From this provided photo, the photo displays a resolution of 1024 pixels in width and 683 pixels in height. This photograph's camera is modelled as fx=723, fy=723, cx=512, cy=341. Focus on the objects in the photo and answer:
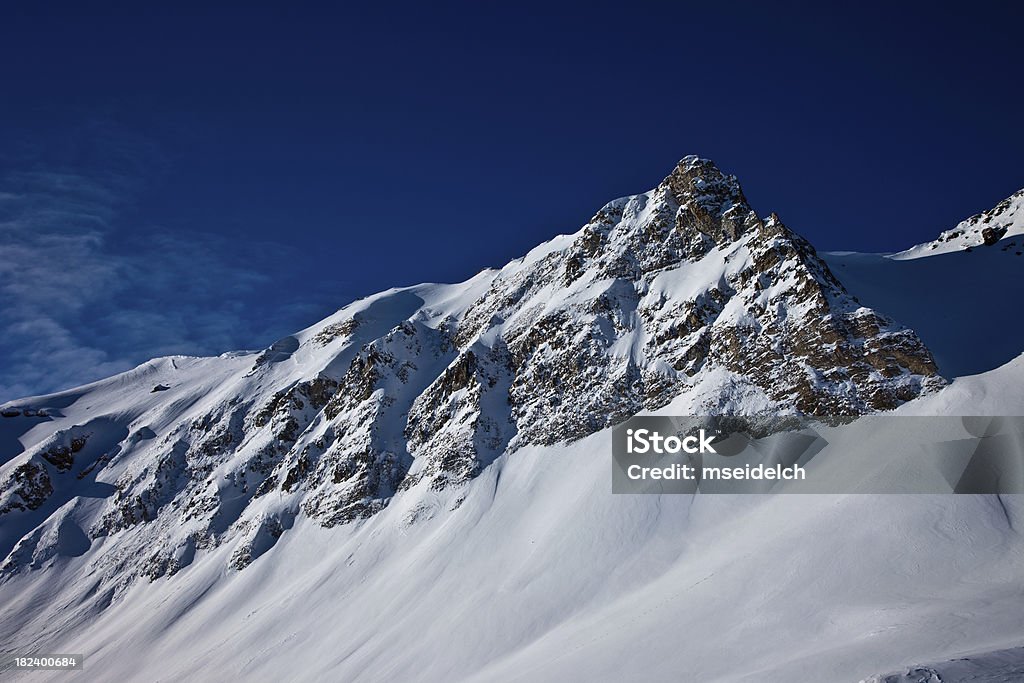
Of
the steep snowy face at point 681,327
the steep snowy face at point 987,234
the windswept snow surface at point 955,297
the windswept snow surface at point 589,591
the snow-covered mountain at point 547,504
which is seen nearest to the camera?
the windswept snow surface at point 589,591

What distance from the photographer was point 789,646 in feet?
124

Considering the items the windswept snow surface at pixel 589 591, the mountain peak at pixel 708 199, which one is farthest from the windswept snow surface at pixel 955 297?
the mountain peak at pixel 708 199

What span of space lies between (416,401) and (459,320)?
19.3 m

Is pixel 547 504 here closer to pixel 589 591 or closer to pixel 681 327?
pixel 589 591

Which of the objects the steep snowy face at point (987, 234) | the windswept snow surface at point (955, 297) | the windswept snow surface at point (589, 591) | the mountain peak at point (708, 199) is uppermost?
the mountain peak at point (708, 199)

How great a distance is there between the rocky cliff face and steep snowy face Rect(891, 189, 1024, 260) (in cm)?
2568

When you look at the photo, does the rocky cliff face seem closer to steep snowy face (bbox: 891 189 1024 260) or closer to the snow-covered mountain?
the snow-covered mountain

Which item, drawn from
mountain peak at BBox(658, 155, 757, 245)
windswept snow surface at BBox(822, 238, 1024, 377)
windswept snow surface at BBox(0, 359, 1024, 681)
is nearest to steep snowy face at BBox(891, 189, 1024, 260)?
windswept snow surface at BBox(822, 238, 1024, 377)

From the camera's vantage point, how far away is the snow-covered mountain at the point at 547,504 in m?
42.9

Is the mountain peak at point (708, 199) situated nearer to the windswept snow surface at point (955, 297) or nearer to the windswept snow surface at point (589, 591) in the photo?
the windswept snow surface at point (955, 297)

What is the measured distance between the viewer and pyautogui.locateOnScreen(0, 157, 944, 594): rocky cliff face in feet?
207

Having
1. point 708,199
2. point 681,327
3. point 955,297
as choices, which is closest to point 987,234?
point 955,297

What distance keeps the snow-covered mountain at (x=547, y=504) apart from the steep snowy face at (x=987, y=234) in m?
1.16

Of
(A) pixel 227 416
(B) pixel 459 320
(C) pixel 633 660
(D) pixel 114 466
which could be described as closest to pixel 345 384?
(B) pixel 459 320
